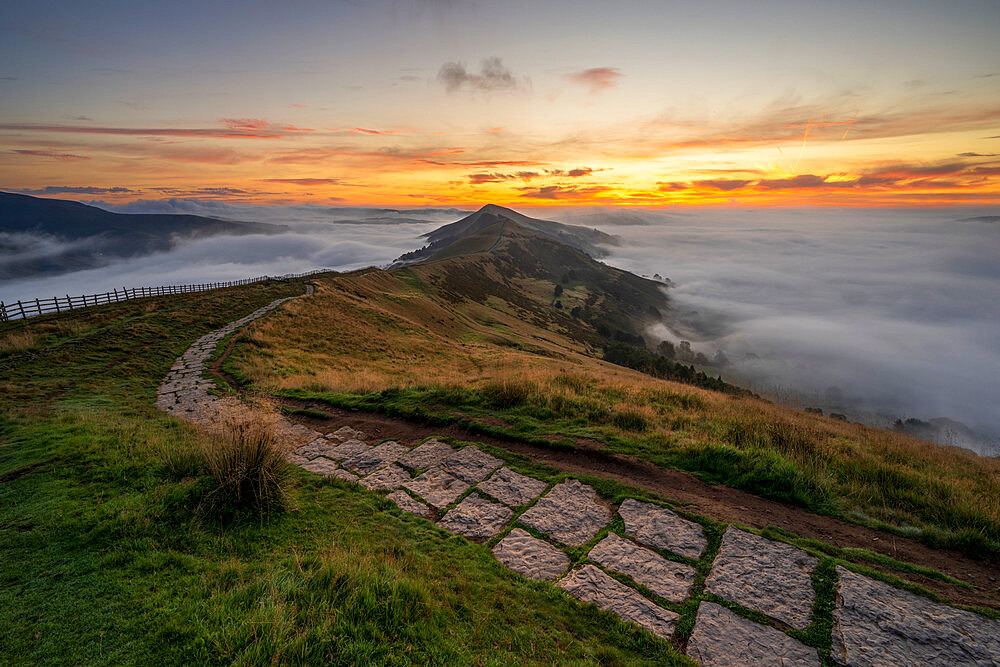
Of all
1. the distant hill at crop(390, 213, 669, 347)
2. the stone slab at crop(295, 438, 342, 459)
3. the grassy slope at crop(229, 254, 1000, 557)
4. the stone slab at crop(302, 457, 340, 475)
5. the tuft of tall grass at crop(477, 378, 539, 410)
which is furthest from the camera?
the distant hill at crop(390, 213, 669, 347)

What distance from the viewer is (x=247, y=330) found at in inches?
979

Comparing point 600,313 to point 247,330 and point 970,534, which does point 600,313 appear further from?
point 970,534

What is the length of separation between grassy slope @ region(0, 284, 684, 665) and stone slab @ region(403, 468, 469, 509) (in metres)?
0.83

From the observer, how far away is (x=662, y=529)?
244 inches

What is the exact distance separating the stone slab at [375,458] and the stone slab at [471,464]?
1270 millimetres

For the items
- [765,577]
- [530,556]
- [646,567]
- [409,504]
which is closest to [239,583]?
[409,504]

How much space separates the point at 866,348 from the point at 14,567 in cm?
26269

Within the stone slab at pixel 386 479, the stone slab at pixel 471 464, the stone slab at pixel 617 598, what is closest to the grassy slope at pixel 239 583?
the stone slab at pixel 617 598

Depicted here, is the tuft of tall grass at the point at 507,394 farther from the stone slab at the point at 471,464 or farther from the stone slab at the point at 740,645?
the stone slab at the point at 740,645

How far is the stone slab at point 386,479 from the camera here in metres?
7.52

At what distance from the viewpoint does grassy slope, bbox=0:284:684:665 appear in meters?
3.54

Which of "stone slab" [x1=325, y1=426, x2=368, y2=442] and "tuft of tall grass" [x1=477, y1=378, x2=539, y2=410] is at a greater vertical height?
"tuft of tall grass" [x1=477, y1=378, x2=539, y2=410]

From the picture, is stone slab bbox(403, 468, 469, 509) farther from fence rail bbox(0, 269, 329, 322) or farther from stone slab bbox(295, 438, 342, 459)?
fence rail bbox(0, 269, 329, 322)

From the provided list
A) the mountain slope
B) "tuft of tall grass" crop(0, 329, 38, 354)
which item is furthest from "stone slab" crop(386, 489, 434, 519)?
the mountain slope
